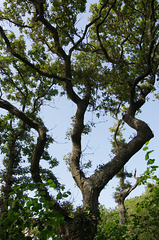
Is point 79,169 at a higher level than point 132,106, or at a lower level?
lower

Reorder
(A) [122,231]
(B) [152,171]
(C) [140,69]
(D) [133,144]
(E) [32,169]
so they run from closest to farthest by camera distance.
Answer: (B) [152,171]
(A) [122,231]
(E) [32,169]
(D) [133,144]
(C) [140,69]

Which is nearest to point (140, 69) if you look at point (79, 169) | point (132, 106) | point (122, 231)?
point (132, 106)

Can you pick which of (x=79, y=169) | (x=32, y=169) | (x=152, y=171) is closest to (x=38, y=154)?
(x=32, y=169)

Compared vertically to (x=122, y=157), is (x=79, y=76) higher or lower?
higher

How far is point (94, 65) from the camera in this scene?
10.9 meters

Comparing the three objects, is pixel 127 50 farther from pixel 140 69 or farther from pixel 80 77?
pixel 80 77

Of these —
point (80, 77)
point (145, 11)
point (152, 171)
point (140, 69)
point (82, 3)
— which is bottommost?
point (152, 171)

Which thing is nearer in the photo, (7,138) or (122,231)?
(122,231)

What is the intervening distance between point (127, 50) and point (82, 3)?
15.6ft

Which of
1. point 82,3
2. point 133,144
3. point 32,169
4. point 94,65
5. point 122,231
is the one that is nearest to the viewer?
point 122,231

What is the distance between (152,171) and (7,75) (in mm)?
12282

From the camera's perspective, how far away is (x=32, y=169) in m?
5.96

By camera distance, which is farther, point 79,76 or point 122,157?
point 79,76

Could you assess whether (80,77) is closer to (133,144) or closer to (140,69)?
(140,69)
